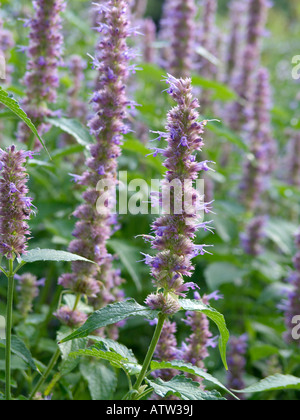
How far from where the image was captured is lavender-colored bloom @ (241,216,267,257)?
5477 millimetres

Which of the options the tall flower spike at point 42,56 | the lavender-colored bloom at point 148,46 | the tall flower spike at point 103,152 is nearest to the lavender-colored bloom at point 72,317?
the tall flower spike at point 103,152

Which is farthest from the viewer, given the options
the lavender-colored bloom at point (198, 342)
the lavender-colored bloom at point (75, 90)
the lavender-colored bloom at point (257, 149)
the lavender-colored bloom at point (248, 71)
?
the lavender-colored bloom at point (248, 71)

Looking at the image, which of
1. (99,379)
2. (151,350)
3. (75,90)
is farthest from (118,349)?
(75,90)

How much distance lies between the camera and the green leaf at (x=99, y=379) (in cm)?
310

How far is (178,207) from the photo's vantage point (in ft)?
7.66

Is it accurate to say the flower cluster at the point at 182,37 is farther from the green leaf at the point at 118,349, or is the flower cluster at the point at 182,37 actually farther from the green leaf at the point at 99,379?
the green leaf at the point at 118,349

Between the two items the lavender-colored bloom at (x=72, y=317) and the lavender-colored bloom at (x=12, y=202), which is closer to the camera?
the lavender-colored bloom at (x=12, y=202)

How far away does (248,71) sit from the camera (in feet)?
24.4

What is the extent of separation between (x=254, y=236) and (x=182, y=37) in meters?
2.30

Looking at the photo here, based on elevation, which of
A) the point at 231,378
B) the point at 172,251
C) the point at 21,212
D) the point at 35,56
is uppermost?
the point at 35,56

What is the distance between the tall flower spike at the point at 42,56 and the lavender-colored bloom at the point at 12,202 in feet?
4.46
